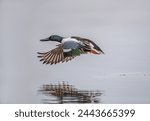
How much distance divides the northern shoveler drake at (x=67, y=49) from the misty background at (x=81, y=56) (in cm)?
4

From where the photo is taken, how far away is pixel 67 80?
3365 millimetres

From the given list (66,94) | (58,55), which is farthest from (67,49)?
(66,94)

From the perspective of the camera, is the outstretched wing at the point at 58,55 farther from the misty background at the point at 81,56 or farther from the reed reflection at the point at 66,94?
the reed reflection at the point at 66,94

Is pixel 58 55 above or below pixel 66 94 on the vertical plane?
above

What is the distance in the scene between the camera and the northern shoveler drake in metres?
3.37

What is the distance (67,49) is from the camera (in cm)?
343

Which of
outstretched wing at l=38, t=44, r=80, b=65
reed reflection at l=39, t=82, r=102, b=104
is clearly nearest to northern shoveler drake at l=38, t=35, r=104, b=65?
outstretched wing at l=38, t=44, r=80, b=65

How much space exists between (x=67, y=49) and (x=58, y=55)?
0.11 meters

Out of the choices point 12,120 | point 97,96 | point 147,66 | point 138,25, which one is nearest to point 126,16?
point 138,25

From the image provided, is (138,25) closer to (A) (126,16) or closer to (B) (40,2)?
(A) (126,16)

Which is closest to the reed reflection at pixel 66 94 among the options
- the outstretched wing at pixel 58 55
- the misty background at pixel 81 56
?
the misty background at pixel 81 56

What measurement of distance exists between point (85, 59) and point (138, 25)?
641 millimetres

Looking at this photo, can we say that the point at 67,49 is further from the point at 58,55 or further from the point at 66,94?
the point at 66,94

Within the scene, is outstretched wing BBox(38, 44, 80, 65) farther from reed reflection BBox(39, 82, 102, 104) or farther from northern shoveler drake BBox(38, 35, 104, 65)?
reed reflection BBox(39, 82, 102, 104)
